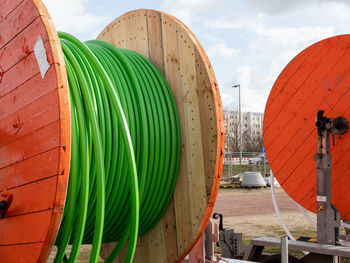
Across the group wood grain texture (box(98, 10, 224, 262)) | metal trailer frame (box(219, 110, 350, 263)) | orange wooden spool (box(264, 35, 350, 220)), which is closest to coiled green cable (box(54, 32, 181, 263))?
wood grain texture (box(98, 10, 224, 262))

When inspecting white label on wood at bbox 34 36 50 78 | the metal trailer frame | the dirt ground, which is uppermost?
white label on wood at bbox 34 36 50 78

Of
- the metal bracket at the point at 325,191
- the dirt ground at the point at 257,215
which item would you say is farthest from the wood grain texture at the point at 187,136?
the dirt ground at the point at 257,215

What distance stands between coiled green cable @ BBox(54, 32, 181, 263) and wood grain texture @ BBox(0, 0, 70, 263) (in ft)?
1.00

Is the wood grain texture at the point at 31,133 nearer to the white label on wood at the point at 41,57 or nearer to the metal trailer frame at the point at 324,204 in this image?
the white label on wood at the point at 41,57

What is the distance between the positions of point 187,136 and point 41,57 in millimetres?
1424

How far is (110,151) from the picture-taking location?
9.73ft

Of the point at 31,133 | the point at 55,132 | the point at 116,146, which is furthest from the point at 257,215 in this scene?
the point at 55,132

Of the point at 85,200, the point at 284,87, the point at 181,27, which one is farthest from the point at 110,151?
the point at 284,87

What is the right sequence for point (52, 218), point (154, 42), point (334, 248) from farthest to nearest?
1. point (334, 248)
2. point (154, 42)
3. point (52, 218)

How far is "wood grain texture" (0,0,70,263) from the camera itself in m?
2.20

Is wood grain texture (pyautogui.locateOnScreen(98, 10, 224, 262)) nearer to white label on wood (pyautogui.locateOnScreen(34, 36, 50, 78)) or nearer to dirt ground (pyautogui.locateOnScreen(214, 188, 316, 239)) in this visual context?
white label on wood (pyautogui.locateOnScreen(34, 36, 50, 78))

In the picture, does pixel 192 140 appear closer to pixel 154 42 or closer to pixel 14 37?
pixel 154 42

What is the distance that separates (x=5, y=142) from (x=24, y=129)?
244 millimetres

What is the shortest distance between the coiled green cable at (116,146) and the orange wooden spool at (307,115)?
6.69ft
